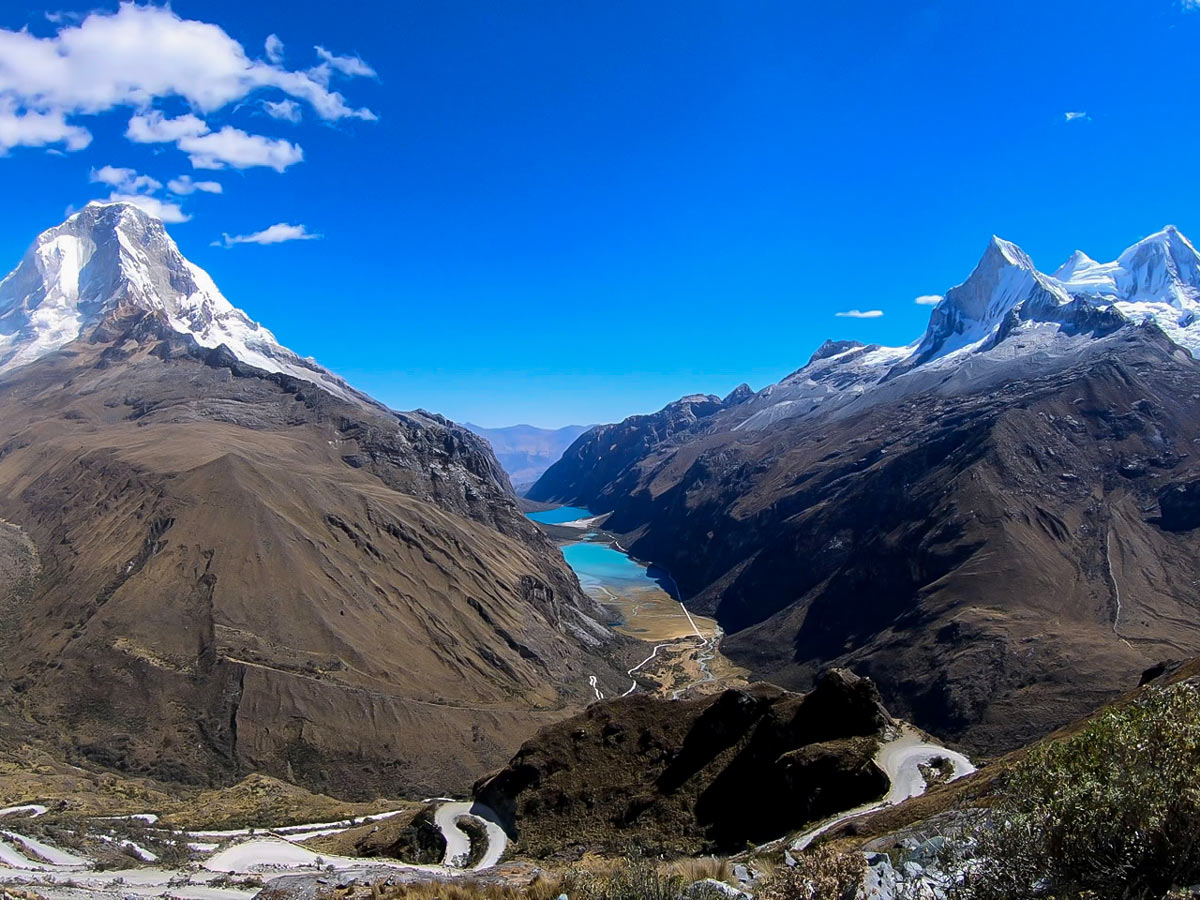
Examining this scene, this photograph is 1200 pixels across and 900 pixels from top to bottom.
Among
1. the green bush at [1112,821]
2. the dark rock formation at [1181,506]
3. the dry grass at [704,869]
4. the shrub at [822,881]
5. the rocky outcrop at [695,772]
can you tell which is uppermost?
the dark rock formation at [1181,506]

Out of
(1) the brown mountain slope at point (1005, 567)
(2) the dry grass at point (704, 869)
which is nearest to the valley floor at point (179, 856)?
(2) the dry grass at point (704, 869)

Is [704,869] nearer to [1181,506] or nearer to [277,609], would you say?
[277,609]

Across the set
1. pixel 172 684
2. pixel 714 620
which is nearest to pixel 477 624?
pixel 172 684

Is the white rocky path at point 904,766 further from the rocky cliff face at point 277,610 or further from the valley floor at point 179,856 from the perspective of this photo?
the rocky cliff face at point 277,610

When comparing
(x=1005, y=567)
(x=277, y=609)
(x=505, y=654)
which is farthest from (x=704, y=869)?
(x=1005, y=567)

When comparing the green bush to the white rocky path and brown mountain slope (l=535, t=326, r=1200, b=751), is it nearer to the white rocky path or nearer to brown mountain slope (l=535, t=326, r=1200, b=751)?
the white rocky path

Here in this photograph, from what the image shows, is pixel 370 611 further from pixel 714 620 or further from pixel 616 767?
pixel 714 620
